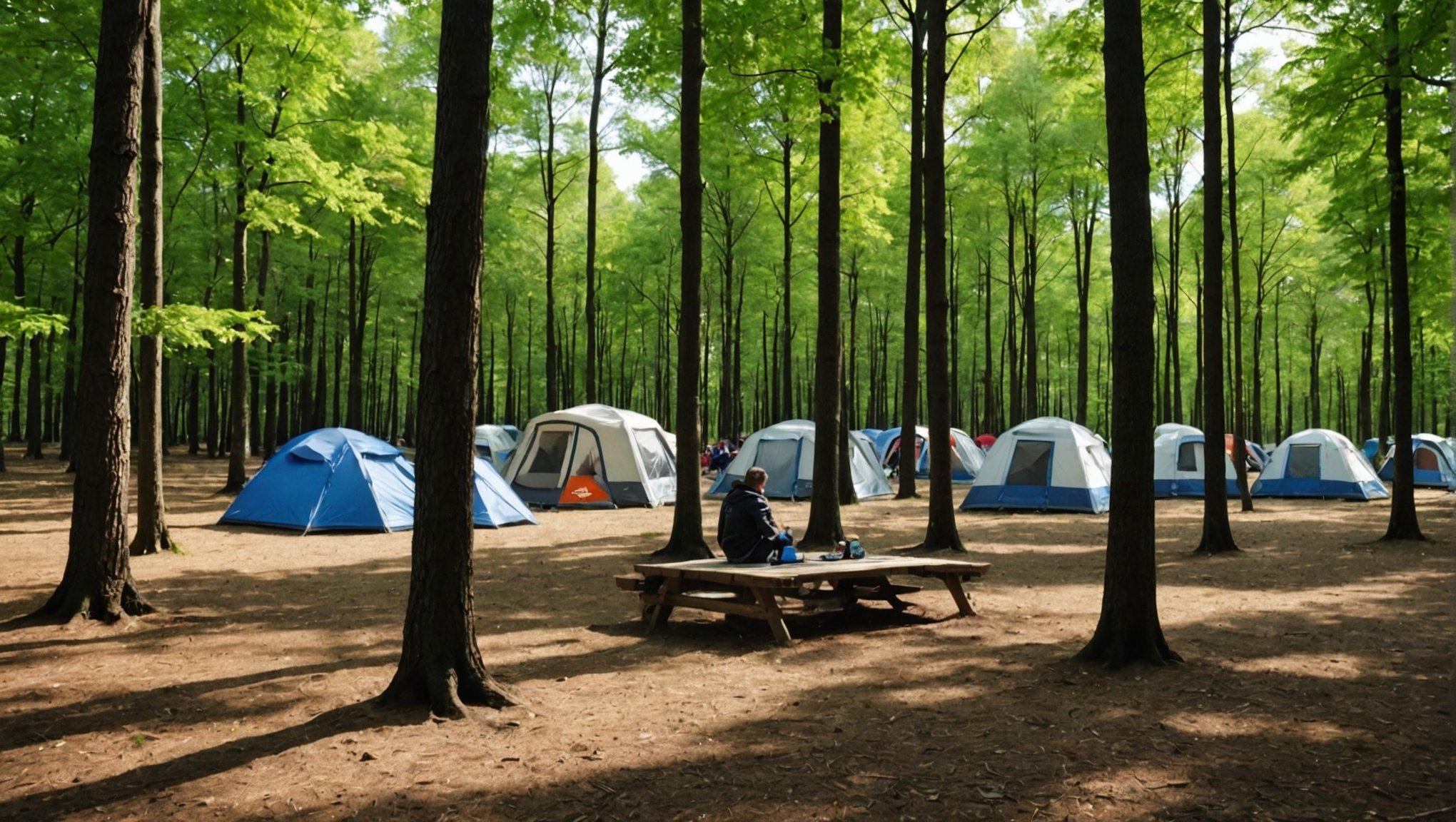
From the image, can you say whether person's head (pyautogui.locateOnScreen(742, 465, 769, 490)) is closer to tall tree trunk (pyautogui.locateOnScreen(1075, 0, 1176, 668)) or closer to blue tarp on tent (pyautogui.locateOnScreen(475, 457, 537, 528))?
tall tree trunk (pyautogui.locateOnScreen(1075, 0, 1176, 668))

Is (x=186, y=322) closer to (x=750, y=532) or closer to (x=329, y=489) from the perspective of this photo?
(x=329, y=489)

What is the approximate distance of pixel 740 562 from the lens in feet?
24.0

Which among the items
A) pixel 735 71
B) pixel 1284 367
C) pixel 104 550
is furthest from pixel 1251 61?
pixel 1284 367

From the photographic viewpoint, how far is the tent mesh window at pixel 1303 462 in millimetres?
21031

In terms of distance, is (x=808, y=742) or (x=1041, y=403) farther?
(x=1041, y=403)

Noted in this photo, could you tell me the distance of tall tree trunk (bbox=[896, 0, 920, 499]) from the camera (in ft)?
49.1

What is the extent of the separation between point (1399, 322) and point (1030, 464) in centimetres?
692

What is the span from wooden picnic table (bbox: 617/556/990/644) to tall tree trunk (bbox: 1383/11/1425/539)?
8.43 meters

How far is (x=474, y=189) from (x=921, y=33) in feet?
39.4

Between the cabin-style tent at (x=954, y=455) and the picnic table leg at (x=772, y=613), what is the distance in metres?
18.9

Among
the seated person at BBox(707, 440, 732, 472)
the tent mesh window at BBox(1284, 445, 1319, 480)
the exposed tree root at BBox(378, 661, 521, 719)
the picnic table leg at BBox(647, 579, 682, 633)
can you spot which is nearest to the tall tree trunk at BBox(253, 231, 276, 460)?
the seated person at BBox(707, 440, 732, 472)

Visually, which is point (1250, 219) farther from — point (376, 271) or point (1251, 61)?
point (376, 271)

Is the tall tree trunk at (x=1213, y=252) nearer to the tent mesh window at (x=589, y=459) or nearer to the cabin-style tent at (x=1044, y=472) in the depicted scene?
the cabin-style tent at (x=1044, y=472)

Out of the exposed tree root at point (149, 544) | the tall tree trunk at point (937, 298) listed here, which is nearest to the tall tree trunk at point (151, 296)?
the exposed tree root at point (149, 544)
